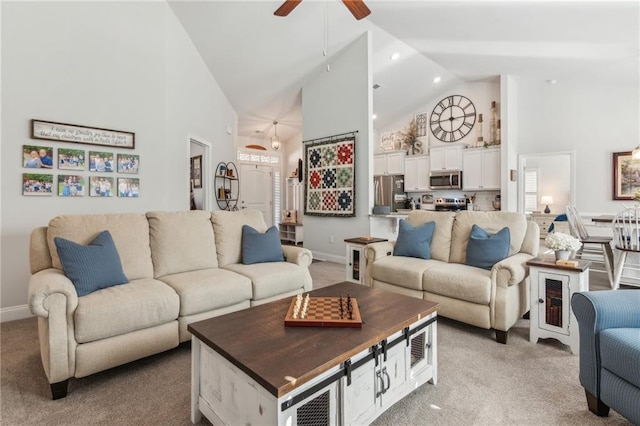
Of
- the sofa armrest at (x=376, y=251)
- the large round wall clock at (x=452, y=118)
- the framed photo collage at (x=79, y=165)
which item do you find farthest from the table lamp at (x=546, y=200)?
the framed photo collage at (x=79, y=165)

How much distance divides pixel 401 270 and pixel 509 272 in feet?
2.95

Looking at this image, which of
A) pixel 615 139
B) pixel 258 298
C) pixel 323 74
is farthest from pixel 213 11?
pixel 615 139

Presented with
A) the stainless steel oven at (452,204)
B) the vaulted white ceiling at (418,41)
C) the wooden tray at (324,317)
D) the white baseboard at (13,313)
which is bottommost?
the white baseboard at (13,313)

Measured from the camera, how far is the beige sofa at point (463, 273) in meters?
2.49

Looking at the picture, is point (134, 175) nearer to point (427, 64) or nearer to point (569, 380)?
point (569, 380)

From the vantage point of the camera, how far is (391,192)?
7.41 m

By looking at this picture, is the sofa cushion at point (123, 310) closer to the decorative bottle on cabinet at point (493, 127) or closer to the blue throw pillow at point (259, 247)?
the blue throw pillow at point (259, 247)

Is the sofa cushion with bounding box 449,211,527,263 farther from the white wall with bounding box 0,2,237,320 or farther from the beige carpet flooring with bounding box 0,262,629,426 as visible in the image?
the white wall with bounding box 0,2,237,320

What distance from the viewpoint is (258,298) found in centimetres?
271

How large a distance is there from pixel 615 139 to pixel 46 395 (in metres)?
7.86

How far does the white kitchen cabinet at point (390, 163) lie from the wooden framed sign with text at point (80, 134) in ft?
18.3

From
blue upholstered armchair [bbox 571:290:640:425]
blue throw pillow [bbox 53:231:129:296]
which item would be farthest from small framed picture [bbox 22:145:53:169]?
blue upholstered armchair [bbox 571:290:640:425]

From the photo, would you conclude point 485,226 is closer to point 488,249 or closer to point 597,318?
point 488,249

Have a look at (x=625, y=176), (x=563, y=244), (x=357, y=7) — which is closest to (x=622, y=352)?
(x=563, y=244)
